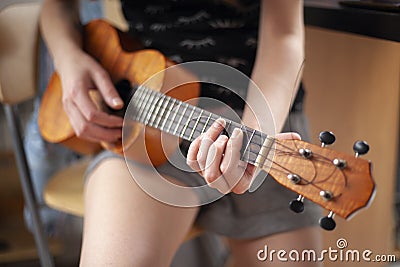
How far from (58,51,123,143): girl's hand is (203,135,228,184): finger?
0.74 feet

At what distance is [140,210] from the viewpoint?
0.67 meters

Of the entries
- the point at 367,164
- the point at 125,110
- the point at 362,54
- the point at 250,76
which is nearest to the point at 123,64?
the point at 125,110

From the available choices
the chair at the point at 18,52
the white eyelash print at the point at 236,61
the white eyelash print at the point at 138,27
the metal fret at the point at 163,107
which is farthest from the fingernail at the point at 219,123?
the chair at the point at 18,52

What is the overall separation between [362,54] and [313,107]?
0.08 meters

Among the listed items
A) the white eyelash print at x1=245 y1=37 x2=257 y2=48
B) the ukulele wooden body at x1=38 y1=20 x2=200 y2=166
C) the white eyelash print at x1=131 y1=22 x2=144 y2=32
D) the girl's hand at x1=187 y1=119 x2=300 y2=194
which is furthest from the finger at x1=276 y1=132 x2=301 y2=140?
the white eyelash print at x1=131 y1=22 x2=144 y2=32

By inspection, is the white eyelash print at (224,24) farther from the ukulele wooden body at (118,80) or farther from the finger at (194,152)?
the finger at (194,152)

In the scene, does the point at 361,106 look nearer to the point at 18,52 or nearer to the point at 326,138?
the point at 326,138

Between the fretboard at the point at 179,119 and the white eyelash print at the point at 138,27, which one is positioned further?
the white eyelash print at the point at 138,27

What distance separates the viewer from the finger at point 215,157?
0.52 metres

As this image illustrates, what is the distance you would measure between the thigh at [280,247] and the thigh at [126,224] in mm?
77

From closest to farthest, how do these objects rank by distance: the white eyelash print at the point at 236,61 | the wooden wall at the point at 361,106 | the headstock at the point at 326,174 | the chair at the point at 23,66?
the headstock at the point at 326,174, the wooden wall at the point at 361,106, the white eyelash print at the point at 236,61, the chair at the point at 23,66

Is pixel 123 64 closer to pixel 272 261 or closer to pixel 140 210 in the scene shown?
pixel 140 210

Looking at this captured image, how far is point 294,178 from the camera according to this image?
1.62 ft

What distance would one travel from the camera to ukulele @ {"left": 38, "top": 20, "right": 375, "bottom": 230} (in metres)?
0.48
